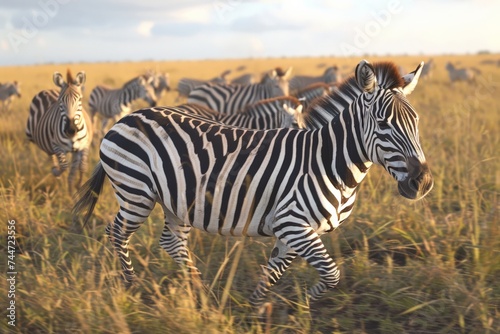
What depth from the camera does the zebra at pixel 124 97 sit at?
1282 centimetres

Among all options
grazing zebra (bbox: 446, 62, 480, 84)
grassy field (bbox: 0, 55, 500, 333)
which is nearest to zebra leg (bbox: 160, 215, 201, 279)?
grassy field (bbox: 0, 55, 500, 333)

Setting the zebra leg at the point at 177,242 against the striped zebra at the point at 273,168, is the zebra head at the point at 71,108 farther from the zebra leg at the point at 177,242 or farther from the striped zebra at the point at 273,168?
the zebra leg at the point at 177,242

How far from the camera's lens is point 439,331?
3.36 meters

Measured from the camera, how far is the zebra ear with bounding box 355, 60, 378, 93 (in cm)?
327

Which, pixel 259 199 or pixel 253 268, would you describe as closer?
pixel 259 199

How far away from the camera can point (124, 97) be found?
42.7 feet

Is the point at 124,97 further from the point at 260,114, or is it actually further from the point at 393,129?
the point at 393,129

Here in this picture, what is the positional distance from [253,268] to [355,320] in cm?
104

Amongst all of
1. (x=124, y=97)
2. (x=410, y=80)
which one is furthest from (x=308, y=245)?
(x=124, y=97)

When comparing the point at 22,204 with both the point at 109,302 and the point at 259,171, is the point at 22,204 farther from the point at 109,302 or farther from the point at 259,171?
the point at 259,171

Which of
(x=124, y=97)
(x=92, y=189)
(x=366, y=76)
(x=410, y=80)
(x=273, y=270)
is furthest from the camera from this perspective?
(x=124, y=97)

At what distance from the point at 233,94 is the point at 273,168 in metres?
7.81

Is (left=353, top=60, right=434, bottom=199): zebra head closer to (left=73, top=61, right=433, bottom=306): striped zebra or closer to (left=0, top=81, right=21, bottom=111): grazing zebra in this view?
(left=73, top=61, right=433, bottom=306): striped zebra

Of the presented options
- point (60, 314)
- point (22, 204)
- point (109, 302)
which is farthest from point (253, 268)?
point (22, 204)
